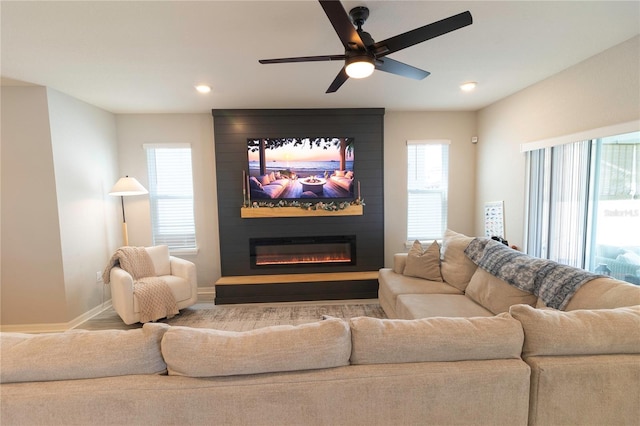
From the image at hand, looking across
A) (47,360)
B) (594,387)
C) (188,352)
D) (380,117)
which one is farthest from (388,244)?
(47,360)

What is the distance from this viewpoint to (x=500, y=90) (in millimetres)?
3252

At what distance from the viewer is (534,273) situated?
2.10 meters

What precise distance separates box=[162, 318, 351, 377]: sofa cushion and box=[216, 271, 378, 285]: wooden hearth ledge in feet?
8.75

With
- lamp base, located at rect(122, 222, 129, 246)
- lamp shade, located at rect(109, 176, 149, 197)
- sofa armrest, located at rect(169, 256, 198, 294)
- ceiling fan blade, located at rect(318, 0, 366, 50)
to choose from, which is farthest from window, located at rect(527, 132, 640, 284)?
lamp base, located at rect(122, 222, 129, 246)

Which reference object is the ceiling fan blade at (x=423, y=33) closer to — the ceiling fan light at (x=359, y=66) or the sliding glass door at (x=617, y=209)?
the ceiling fan light at (x=359, y=66)

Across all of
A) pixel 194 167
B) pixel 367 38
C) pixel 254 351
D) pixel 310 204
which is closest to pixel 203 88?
pixel 194 167

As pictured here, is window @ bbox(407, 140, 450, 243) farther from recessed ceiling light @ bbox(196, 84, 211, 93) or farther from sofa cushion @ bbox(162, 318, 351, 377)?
sofa cushion @ bbox(162, 318, 351, 377)

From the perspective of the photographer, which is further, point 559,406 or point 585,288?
point 585,288

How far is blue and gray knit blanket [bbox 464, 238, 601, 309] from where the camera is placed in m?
1.83

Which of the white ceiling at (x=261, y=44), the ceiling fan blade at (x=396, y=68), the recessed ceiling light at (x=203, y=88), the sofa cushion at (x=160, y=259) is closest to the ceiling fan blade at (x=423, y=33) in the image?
the ceiling fan blade at (x=396, y=68)

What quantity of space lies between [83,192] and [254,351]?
3534 millimetres

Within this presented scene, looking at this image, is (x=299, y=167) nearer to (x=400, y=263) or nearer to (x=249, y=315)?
(x=400, y=263)

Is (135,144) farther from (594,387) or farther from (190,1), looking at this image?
(594,387)

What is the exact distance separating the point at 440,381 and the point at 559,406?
509 millimetres
